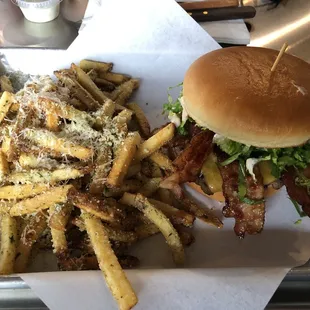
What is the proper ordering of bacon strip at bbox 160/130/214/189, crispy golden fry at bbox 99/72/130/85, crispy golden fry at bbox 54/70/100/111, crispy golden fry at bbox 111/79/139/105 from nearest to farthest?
bacon strip at bbox 160/130/214/189 → crispy golden fry at bbox 54/70/100/111 → crispy golden fry at bbox 111/79/139/105 → crispy golden fry at bbox 99/72/130/85

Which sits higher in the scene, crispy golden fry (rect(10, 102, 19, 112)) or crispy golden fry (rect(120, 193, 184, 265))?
crispy golden fry (rect(10, 102, 19, 112))

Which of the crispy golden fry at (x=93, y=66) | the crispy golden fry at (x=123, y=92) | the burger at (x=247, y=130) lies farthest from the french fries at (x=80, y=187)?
the crispy golden fry at (x=93, y=66)

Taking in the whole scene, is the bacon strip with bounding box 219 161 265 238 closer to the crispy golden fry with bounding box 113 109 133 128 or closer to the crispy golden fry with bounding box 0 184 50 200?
the crispy golden fry with bounding box 113 109 133 128

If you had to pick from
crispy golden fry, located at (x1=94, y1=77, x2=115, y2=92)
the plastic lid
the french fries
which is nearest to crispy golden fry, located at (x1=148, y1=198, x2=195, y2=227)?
the french fries

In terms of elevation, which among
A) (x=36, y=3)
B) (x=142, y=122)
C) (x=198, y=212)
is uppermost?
(x=36, y=3)

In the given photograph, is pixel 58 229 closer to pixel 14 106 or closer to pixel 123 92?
pixel 14 106

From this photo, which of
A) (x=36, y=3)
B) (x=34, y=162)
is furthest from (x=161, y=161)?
(x=36, y=3)
